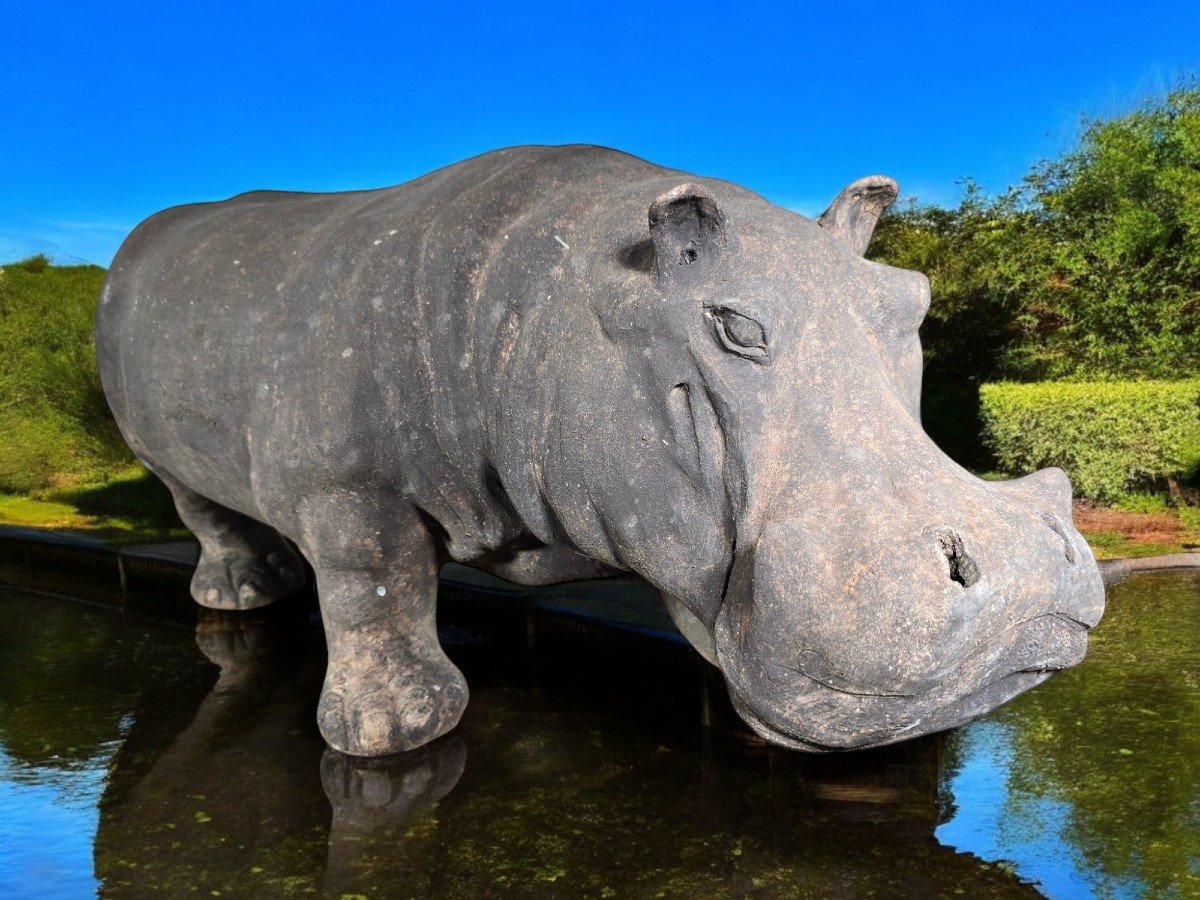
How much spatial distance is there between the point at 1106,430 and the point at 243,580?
6.59 metres

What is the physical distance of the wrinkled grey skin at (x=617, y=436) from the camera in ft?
7.81

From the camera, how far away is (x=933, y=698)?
2.45m

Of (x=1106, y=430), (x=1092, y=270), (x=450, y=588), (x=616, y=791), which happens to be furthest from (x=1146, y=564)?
(x=1092, y=270)

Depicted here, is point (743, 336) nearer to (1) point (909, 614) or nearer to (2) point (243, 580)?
(1) point (909, 614)

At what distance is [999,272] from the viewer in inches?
478

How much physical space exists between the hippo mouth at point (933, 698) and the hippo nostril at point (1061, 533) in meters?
0.13

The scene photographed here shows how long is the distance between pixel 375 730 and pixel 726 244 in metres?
1.98

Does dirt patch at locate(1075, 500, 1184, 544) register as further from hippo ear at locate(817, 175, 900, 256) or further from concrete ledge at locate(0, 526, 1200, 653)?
hippo ear at locate(817, 175, 900, 256)

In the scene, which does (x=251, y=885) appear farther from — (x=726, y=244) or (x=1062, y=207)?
(x=1062, y=207)

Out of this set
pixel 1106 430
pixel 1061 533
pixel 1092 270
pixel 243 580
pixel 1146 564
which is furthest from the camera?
pixel 1092 270

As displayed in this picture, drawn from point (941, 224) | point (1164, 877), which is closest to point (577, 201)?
point (1164, 877)

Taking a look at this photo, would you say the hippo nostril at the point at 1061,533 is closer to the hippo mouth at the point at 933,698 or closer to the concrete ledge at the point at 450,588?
the hippo mouth at the point at 933,698

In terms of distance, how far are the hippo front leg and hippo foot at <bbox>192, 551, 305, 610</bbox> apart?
6.87 ft

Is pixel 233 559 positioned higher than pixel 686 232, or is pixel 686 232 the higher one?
pixel 686 232
